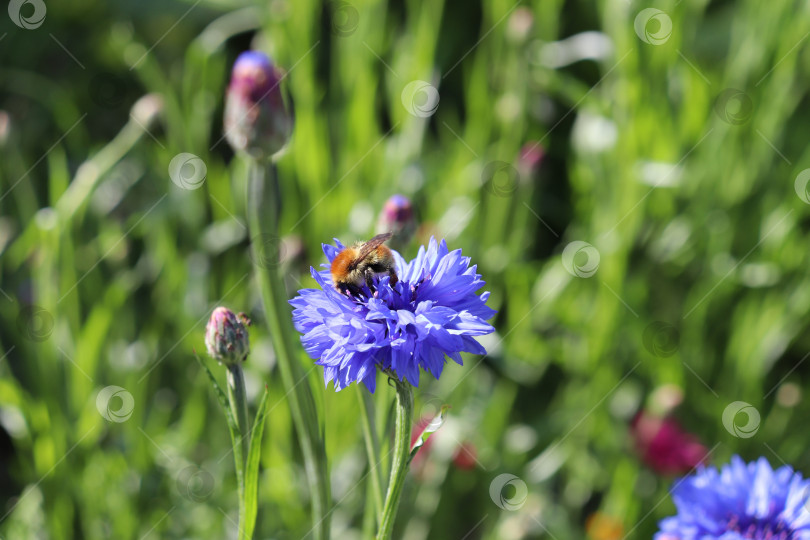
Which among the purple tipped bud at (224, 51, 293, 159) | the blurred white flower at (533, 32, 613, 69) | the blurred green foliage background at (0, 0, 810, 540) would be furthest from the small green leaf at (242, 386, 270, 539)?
the blurred white flower at (533, 32, 613, 69)

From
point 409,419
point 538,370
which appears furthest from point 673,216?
point 409,419

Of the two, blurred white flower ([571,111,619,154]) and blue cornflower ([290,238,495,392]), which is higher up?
blurred white flower ([571,111,619,154])

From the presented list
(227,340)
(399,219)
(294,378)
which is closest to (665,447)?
(399,219)

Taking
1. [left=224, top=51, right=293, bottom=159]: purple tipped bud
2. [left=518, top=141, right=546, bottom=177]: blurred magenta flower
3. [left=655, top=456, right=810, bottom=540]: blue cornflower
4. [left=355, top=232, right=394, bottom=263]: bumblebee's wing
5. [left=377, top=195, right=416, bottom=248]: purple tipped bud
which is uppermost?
[left=518, top=141, right=546, bottom=177]: blurred magenta flower

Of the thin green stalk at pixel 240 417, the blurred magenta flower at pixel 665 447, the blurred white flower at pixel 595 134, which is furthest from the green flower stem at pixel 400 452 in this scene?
the blurred white flower at pixel 595 134

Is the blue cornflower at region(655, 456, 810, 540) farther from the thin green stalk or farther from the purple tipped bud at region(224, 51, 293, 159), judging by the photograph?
the purple tipped bud at region(224, 51, 293, 159)

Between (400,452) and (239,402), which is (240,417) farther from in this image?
(400,452)

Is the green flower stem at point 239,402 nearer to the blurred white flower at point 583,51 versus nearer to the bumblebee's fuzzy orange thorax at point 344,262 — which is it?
the bumblebee's fuzzy orange thorax at point 344,262
